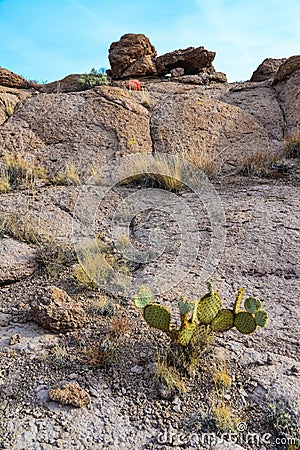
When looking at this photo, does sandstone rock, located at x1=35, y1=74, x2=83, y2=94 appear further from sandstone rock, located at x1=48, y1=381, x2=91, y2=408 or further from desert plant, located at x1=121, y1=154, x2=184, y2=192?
sandstone rock, located at x1=48, y1=381, x2=91, y2=408

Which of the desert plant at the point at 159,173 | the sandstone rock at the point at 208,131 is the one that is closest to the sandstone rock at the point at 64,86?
the sandstone rock at the point at 208,131

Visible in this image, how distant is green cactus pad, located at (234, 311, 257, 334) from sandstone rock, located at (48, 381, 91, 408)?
1.32 metres

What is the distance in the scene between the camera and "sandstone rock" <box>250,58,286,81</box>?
1334cm

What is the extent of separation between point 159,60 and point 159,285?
36.3ft

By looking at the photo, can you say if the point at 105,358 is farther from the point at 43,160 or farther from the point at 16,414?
the point at 43,160

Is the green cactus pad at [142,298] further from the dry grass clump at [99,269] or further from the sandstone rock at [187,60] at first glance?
the sandstone rock at [187,60]

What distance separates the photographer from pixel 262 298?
4.36 m

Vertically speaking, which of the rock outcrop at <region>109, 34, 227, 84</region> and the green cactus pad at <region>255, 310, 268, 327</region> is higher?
the rock outcrop at <region>109, 34, 227, 84</region>

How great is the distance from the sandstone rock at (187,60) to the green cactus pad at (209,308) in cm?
1159

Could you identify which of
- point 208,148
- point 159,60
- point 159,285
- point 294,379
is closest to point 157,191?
point 208,148

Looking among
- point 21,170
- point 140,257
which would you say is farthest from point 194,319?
point 21,170

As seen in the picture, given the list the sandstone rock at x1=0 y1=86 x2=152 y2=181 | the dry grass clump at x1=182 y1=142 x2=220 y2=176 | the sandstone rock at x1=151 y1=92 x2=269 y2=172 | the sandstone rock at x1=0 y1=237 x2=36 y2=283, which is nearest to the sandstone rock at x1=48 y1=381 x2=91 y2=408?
the sandstone rock at x1=0 y1=237 x2=36 y2=283

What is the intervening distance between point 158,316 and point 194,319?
1.03ft

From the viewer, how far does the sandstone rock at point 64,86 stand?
40.8ft
